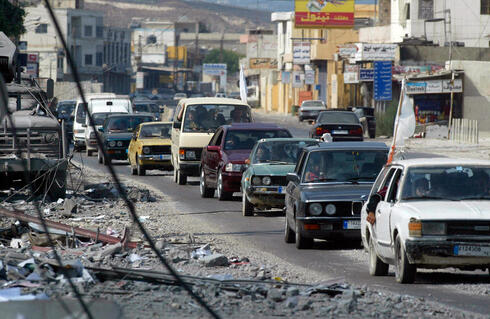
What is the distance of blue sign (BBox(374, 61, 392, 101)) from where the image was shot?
5906 cm

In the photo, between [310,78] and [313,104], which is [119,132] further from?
[310,78]

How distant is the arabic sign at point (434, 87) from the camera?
55.8m

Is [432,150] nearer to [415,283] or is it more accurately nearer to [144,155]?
[144,155]

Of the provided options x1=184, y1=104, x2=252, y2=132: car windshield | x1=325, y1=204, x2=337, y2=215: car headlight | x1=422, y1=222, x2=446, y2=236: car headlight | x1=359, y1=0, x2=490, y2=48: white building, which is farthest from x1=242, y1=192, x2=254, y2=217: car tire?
x1=359, y1=0, x2=490, y2=48: white building

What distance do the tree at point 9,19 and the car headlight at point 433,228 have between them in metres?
39.6

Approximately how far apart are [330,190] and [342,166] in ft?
2.91

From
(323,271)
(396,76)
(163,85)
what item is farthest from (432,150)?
(163,85)

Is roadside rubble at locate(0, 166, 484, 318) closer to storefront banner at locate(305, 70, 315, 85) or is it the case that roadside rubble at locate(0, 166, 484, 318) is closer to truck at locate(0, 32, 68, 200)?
truck at locate(0, 32, 68, 200)

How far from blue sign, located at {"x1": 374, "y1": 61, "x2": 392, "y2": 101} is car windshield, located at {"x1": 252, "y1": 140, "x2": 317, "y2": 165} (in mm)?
39566

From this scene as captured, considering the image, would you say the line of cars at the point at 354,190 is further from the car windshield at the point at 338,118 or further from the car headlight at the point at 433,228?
the car windshield at the point at 338,118

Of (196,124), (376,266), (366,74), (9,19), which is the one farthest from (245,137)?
(366,74)

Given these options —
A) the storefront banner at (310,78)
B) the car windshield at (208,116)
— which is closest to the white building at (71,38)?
the storefront banner at (310,78)

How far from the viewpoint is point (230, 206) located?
70.8 ft

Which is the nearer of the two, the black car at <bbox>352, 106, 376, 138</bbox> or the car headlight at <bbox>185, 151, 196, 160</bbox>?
the car headlight at <bbox>185, 151, 196, 160</bbox>
